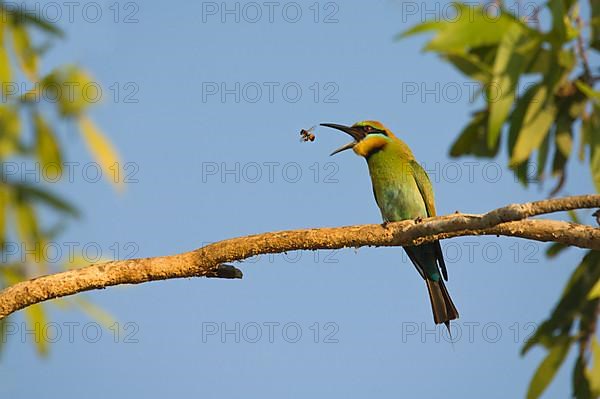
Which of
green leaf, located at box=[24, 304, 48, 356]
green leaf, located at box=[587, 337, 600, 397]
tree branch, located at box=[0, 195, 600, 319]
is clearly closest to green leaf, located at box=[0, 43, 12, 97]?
green leaf, located at box=[24, 304, 48, 356]

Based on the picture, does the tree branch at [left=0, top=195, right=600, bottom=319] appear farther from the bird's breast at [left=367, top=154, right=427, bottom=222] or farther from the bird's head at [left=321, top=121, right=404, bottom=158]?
the bird's head at [left=321, top=121, right=404, bottom=158]

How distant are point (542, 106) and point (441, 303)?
1.21 m

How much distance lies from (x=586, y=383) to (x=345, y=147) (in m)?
1.49

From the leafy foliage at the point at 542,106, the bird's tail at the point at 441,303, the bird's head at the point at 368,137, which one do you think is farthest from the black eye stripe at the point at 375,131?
the leafy foliage at the point at 542,106

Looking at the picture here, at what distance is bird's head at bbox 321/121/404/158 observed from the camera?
3506 mm

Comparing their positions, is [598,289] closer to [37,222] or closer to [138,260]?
[138,260]

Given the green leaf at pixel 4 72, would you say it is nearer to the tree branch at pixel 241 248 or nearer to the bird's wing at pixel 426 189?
the tree branch at pixel 241 248

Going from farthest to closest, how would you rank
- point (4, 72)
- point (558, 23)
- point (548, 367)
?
point (4, 72) → point (548, 367) → point (558, 23)

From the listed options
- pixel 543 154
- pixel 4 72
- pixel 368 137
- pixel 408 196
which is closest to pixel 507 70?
pixel 543 154

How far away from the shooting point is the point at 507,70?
6.40 feet

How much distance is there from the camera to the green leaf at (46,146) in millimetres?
3125

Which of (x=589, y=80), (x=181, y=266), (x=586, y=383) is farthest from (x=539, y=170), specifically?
(x=181, y=266)

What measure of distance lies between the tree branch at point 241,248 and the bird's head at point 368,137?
1.41 metres

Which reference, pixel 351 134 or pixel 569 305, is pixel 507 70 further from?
pixel 351 134
